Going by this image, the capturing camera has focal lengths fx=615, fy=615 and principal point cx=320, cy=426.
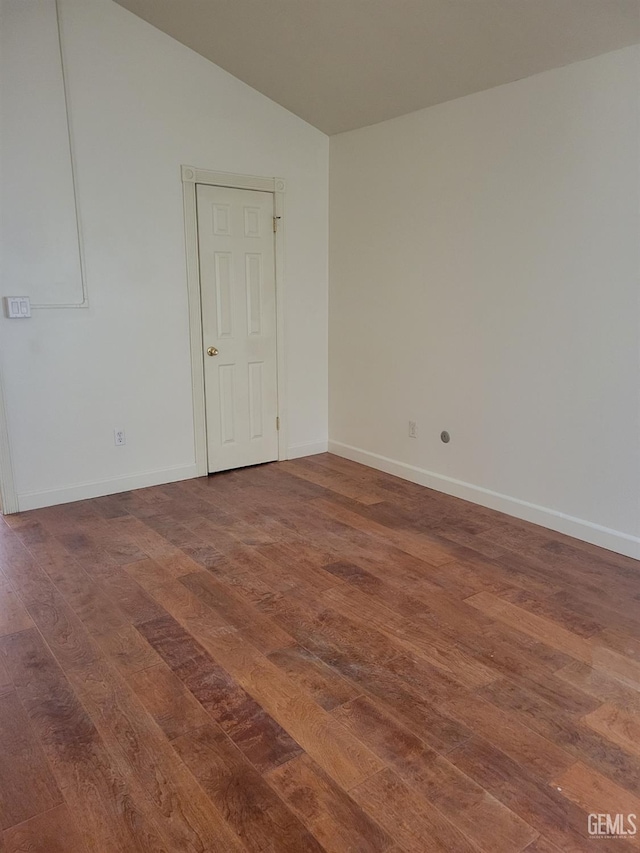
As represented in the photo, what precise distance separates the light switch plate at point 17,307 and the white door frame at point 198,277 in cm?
107

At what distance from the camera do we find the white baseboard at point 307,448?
511 cm

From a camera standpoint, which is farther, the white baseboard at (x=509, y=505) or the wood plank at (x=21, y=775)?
the white baseboard at (x=509, y=505)

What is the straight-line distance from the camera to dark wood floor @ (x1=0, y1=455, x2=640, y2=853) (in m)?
1.67

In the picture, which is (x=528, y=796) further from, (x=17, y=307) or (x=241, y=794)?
(x=17, y=307)

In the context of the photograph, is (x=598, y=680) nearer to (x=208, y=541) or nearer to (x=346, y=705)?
(x=346, y=705)

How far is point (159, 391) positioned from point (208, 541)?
1340mm

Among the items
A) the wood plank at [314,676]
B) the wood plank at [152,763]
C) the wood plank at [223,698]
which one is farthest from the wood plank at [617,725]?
the wood plank at [152,763]

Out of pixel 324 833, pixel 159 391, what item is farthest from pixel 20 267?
pixel 324 833

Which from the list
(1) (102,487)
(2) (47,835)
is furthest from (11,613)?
(1) (102,487)

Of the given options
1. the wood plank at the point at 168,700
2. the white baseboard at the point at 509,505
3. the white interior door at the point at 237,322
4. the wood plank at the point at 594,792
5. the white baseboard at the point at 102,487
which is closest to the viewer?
the wood plank at the point at 594,792

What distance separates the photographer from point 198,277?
4.34 metres

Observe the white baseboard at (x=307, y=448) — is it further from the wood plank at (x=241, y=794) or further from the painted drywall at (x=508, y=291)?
the wood plank at (x=241, y=794)

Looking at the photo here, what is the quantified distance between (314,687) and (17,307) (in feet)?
9.27

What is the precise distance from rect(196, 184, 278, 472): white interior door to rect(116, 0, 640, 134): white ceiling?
826 millimetres
